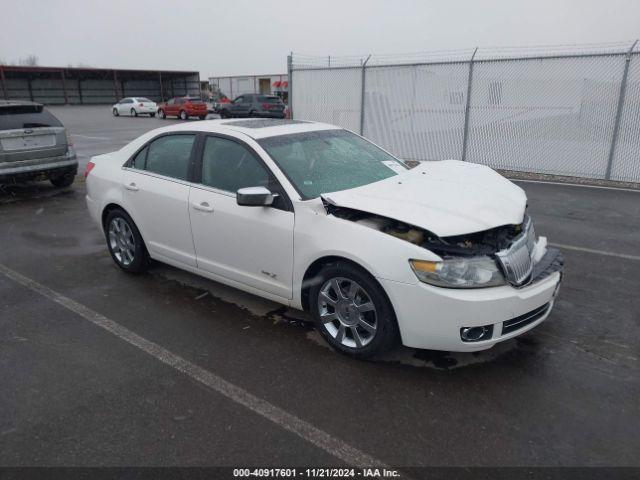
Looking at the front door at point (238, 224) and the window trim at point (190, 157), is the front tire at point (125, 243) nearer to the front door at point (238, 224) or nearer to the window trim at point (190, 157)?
the window trim at point (190, 157)

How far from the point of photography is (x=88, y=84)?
181ft

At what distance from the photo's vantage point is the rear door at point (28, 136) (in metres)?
8.40

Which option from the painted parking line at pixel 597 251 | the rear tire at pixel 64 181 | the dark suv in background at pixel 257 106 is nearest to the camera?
the painted parking line at pixel 597 251

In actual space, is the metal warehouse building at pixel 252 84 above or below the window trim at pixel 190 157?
above

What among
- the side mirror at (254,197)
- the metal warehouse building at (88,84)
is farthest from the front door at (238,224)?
the metal warehouse building at (88,84)

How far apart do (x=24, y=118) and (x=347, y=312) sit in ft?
26.1

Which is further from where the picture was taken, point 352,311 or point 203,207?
point 203,207

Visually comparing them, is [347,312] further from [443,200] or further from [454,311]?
[443,200]

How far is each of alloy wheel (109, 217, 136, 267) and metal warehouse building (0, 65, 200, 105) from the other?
5068cm

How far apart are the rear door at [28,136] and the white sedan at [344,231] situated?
4.65 meters

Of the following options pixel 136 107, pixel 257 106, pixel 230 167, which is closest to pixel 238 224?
pixel 230 167

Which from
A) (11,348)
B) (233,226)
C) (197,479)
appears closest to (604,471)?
(197,479)

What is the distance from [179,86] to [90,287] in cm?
5957

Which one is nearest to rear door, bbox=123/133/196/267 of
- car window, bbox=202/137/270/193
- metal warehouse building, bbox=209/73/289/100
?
car window, bbox=202/137/270/193
